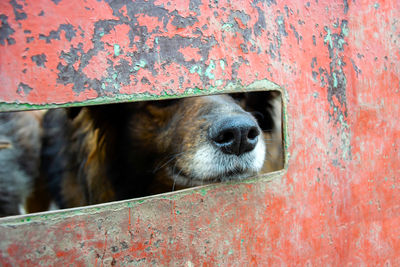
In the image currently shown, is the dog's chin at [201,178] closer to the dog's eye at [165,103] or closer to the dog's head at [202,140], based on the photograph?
the dog's head at [202,140]

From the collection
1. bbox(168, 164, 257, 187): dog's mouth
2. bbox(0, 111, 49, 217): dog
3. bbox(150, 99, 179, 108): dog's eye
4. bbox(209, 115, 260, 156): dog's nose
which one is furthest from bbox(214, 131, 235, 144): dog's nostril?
bbox(0, 111, 49, 217): dog

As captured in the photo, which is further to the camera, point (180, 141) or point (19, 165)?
point (19, 165)

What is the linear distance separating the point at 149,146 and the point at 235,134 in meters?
0.95

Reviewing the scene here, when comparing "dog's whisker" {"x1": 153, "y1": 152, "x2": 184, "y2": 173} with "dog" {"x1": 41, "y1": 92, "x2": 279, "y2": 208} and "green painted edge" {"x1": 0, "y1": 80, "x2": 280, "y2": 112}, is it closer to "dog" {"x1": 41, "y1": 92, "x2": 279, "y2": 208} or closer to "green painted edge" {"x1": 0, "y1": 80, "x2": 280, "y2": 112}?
"dog" {"x1": 41, "y1": 92, "x2": 279, "y2": 208}

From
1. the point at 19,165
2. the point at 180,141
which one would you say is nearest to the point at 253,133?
the point at 180,141

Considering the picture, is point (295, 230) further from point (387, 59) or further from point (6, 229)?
point (6, 229)

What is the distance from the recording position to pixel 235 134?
4.93 feet

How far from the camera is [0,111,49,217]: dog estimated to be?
3121 millimetres

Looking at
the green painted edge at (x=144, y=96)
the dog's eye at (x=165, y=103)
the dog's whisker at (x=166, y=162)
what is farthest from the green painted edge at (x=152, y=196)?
the dog's eye at (x=165, y=103)

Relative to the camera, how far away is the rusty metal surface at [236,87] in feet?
3.31

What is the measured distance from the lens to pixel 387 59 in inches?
63.6

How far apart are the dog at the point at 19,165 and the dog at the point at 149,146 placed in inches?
4.7

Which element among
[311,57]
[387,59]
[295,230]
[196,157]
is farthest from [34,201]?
[387,59]

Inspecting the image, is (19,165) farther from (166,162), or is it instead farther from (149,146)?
(166,162)
